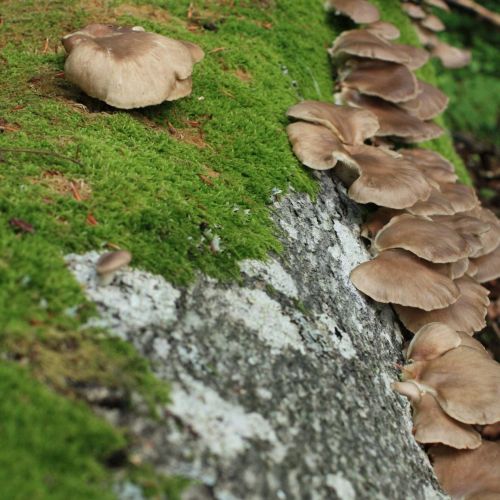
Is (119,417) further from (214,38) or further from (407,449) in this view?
(214,38)

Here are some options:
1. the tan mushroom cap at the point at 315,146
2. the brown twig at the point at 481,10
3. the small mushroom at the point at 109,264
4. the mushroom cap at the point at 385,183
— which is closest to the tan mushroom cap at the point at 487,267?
the mushroom cap at the point at 385,183

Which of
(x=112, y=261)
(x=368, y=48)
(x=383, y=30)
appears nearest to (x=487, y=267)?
(x=368, y=48)

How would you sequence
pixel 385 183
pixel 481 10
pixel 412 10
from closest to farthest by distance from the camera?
pixel 385 183
pixel 412 10
pixel 481 10

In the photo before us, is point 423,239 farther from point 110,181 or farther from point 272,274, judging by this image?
point 110,181

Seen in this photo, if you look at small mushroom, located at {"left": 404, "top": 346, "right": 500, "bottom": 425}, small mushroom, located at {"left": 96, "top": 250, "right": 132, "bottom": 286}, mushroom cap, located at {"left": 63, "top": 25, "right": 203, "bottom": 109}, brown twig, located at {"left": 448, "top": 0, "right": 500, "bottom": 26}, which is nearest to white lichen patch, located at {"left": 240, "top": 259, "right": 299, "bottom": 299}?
small mushroom, located at {"left": 96, "top": 250, "right": 132, "bottom": 286}

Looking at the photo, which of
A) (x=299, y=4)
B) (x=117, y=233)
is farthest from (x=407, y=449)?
(x=299, y=4)

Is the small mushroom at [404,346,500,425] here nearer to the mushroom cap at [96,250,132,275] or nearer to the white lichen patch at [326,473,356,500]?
the white lichen patch at [326,473,356,500]
